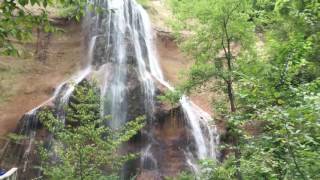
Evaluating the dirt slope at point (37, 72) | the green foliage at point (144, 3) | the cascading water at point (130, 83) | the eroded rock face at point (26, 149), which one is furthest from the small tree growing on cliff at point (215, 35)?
the green foliage at point (144, 3)

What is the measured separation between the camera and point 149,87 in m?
17.0

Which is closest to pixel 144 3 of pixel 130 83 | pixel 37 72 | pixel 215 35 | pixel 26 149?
pixel 37 72

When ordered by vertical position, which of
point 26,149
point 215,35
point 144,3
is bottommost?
point 26,149

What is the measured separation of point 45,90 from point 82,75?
169cm

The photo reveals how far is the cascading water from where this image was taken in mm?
15680

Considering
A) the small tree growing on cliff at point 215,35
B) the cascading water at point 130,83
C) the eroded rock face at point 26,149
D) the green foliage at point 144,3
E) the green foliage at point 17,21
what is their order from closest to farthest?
the green foliage at point 17,21 < the small tree growing on cliff at point 215,35 < the eroded rock face at point 26,149 < the cascading water at point 130,83 < the green foliage at point 144,3

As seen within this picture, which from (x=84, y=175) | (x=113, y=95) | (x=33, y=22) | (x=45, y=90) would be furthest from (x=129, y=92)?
(x=33, y=22)

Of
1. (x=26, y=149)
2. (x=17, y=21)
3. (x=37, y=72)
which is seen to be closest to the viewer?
(x=17, y=21)

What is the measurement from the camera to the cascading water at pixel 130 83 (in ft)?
51.4

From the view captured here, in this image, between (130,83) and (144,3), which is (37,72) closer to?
(130,83)

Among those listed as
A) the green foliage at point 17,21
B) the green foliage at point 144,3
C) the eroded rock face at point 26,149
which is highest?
the green foliage at point 144,3

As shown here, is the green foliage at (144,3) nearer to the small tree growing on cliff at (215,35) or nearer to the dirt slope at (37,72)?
the dirt slope at (37,72)

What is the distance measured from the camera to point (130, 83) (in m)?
17.0

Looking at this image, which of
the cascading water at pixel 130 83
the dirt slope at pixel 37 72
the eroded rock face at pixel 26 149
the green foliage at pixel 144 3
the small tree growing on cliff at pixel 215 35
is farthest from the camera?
the green foliage at pixel 144 3
